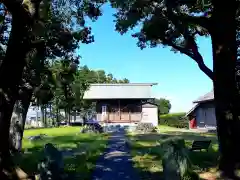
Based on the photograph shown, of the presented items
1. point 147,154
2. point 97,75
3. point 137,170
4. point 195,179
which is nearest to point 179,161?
→ point 195,179

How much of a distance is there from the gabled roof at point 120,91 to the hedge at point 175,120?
6.35 metres

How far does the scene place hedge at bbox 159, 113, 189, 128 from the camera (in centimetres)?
5770

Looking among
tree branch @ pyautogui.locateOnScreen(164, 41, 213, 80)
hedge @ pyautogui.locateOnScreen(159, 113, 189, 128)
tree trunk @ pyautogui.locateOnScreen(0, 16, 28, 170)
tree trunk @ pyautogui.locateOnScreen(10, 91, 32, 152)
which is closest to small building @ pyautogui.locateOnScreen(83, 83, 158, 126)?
hedge @ pyautogui.locateOnScreen(159, 113, 189, 128)

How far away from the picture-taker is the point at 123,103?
58281 millimetres

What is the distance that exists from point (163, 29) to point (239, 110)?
4.93 meters

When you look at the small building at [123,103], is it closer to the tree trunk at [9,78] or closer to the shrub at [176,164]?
the shrub at [176,164]

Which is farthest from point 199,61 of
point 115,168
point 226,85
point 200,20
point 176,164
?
point 115,168

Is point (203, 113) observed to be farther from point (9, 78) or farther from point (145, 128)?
point (9, 78)

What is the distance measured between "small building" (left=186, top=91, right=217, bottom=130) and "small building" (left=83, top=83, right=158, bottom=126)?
18.8 ft

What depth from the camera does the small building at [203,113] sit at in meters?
44.9

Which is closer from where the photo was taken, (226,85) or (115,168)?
(226,85)

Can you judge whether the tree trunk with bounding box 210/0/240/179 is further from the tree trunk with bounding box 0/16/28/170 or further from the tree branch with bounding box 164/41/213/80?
the tree trunk with bounding box 0/16/28/170

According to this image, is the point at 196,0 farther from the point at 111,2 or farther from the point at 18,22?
the point at 18,22

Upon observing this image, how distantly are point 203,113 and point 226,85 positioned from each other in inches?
1503
